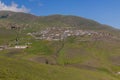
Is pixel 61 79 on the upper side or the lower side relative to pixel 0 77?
lower

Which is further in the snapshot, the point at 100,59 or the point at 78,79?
the point at 100,59

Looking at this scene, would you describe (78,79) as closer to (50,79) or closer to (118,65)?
(50,79)

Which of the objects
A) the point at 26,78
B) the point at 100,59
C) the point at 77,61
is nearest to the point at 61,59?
the point at 77,61

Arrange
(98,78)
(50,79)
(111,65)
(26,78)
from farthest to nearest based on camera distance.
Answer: (111,65)
(98,78)
(50,79)
(26,78)

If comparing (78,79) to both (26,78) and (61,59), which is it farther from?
(61,59)

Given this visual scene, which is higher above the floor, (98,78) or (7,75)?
(7,75)

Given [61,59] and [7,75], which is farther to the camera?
[61,59]

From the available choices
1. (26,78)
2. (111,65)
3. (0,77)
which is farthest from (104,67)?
(0,77)

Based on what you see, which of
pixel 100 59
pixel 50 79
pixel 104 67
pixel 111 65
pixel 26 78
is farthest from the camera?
pixel 100 59

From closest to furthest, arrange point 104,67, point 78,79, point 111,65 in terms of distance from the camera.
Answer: point 78,79 < point 104,67 < point 111,65
